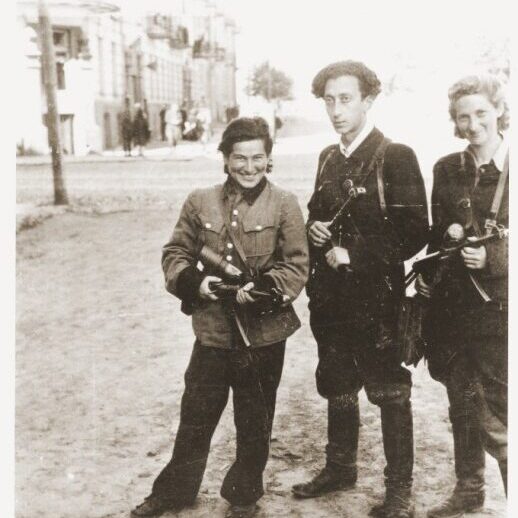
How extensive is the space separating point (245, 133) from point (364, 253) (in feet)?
1.46

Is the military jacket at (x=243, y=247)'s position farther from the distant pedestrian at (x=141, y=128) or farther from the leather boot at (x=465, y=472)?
the distant pedestrian at (x=141, y=128)

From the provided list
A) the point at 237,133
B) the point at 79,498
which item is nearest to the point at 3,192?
the point at 237,133

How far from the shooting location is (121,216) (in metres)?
5.21

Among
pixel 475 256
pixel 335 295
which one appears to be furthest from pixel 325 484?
pixel 475 256

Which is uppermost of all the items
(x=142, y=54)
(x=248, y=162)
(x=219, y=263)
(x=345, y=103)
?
(x=142, y=54)

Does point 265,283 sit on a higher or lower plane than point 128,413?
higher

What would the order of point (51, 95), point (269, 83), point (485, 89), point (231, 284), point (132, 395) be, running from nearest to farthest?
1. point (485, 89)
2. point (231, 284)
3. point (269, 83)
4. point (132, 395)
5. point (51, 95)

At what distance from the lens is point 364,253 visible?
79.3 inches

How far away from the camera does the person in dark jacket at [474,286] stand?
6.24ft

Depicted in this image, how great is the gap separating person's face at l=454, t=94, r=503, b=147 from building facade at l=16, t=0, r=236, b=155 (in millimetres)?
905

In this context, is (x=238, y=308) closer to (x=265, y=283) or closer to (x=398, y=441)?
(x=265, y=283)

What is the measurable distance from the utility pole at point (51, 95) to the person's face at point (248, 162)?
5.38 feet

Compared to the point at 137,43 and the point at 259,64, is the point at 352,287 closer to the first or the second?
the point at 259,64

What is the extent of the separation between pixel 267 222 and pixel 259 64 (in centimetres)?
86
